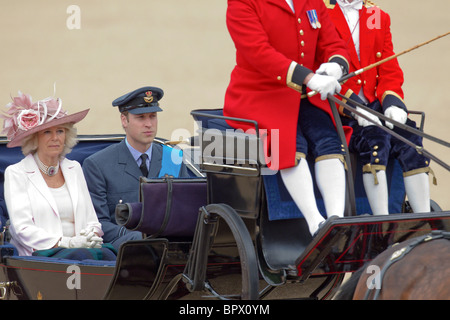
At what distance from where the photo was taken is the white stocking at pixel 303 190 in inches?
114

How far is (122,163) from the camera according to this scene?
12.8ft

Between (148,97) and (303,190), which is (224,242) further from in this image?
(148,97)

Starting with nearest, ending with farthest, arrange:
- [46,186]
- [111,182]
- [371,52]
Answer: [371,52]
[46,186]
[111,182]

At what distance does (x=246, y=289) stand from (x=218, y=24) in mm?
4384

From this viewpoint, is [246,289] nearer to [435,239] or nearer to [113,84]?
[435,239]

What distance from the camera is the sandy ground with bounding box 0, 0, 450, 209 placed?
22.1 feet

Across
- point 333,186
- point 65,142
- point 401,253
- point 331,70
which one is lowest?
point 401,253

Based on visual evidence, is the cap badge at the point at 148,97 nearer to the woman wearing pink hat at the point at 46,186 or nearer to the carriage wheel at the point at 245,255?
the woman wearing pink hat at the point at 46,186

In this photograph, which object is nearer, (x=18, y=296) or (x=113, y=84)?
(x=18, y=296)

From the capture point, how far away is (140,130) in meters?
3.95

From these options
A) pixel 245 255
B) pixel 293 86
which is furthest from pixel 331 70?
pixel 245 255

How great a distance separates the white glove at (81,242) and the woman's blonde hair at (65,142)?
373 millimetres

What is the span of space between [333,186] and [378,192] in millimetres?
213
